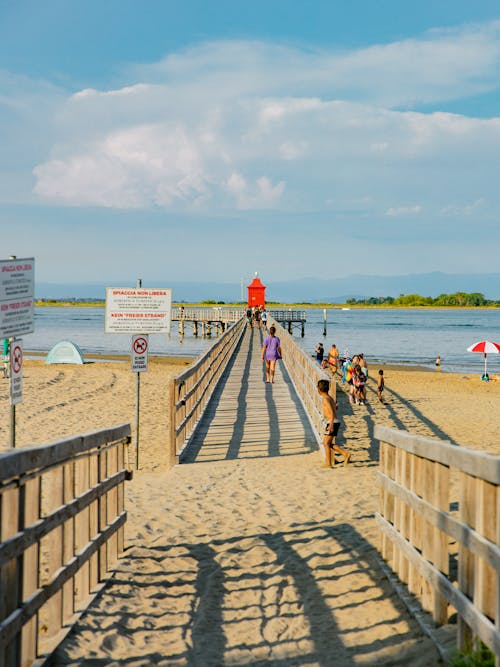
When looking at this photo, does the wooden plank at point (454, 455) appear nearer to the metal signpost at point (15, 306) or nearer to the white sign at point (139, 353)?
the metal signpost at point (15, 306)

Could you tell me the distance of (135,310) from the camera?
39.4 ft

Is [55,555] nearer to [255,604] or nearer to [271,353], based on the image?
[255,604]

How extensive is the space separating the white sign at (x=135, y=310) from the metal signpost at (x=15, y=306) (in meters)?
4.25

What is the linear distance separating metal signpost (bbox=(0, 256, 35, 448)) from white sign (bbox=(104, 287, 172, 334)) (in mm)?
4247

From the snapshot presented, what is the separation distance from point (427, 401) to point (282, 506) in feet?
56.2

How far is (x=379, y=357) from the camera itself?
53.5 m

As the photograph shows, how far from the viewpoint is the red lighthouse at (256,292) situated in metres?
73.9

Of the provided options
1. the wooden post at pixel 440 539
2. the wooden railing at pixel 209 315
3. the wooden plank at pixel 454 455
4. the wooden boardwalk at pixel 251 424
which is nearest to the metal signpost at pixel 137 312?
the wooden boardwalk at pixel 251 424

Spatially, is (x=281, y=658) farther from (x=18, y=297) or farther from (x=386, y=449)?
(x=18, y=297)

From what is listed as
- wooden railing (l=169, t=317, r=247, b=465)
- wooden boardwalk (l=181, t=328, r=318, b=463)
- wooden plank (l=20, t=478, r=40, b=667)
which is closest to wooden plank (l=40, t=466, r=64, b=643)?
wooden plank (l=20, t=478, r=40, b=667)

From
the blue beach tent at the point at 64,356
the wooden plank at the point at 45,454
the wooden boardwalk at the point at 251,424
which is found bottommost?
the blue beach tent at the point at 64,356

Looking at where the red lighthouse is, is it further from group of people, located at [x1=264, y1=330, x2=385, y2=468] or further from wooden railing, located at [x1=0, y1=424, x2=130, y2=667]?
wooden railing, located at [x1=0, y1=424, x2=130, y2=667]

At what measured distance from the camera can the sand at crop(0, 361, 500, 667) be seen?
13.9ft

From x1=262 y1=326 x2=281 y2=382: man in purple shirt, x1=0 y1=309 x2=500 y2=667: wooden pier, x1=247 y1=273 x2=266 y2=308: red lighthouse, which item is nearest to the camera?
x1=0 y1=309 x2=500 y2=667: wooden pier
